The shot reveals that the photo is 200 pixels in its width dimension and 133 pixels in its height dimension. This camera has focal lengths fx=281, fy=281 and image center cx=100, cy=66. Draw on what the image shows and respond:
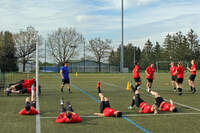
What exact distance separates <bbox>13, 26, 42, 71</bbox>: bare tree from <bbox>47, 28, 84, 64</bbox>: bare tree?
4027mm

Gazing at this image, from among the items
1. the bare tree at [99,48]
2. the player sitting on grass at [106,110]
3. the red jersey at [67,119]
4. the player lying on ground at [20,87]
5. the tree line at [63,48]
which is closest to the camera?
the red jersey at [67,119]

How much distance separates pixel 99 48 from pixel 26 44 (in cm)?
2229

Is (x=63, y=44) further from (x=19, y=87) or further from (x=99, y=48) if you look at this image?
(x=19, y=87)

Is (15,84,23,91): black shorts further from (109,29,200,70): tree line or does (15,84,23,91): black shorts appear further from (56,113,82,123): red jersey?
(109,29,200,70): tree line

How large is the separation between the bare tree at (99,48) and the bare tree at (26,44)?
56.4ft

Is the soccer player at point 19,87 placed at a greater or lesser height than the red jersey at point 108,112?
greater

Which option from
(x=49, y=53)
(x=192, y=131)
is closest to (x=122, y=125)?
(x=192, y=131)

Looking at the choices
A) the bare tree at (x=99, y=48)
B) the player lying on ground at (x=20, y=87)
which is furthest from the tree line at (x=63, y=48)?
the player lying on ground at (x=20, y=87)

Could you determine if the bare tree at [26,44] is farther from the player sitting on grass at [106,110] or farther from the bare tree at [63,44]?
the player sitting on grass at [106,110]

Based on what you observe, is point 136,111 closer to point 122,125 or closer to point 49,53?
point 122,125

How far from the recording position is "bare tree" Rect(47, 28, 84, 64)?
6627 cm

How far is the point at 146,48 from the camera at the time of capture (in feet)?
401

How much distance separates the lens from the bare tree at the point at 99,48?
79250 mm

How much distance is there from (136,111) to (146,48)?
373 feet
